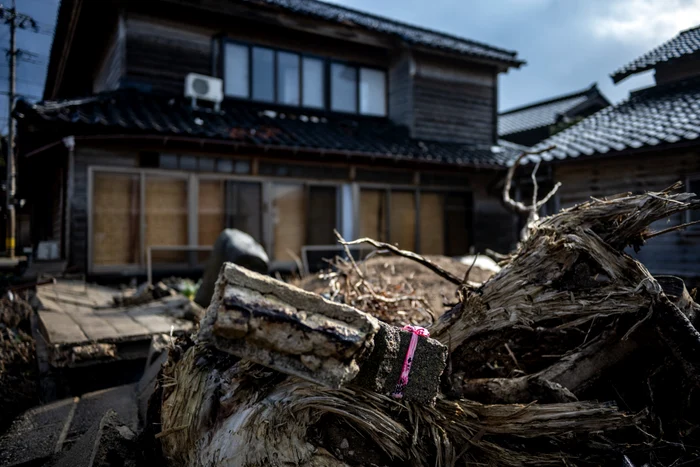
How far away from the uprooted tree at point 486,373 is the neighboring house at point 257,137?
6.77m

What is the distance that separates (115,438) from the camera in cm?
203

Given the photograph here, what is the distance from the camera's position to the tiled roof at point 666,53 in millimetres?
5949

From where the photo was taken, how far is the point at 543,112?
70.3ft

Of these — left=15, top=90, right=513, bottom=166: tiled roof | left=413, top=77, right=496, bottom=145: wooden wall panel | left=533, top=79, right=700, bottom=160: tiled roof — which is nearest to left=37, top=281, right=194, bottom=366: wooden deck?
left=15, top=90, right=513, bottom=166: tiled roof

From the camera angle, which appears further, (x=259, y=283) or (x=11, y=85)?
(x=11, y=85)

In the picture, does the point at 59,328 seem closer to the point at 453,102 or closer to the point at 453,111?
the point at 453,111

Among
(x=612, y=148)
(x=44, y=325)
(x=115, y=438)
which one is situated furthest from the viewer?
(x=612, y=148)

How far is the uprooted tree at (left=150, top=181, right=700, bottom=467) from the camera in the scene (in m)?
1.44

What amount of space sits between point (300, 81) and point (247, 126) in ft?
8.69

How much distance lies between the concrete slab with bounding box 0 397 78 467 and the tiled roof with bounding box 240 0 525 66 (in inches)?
364

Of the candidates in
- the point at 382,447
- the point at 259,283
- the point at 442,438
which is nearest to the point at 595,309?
the point at 442,438

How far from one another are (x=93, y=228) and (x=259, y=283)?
7.68 m

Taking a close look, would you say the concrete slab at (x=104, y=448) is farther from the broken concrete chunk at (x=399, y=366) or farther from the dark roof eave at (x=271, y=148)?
the dark roof eave at (x=271, y=148)

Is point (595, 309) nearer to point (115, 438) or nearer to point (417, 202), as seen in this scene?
point (115, 438)
